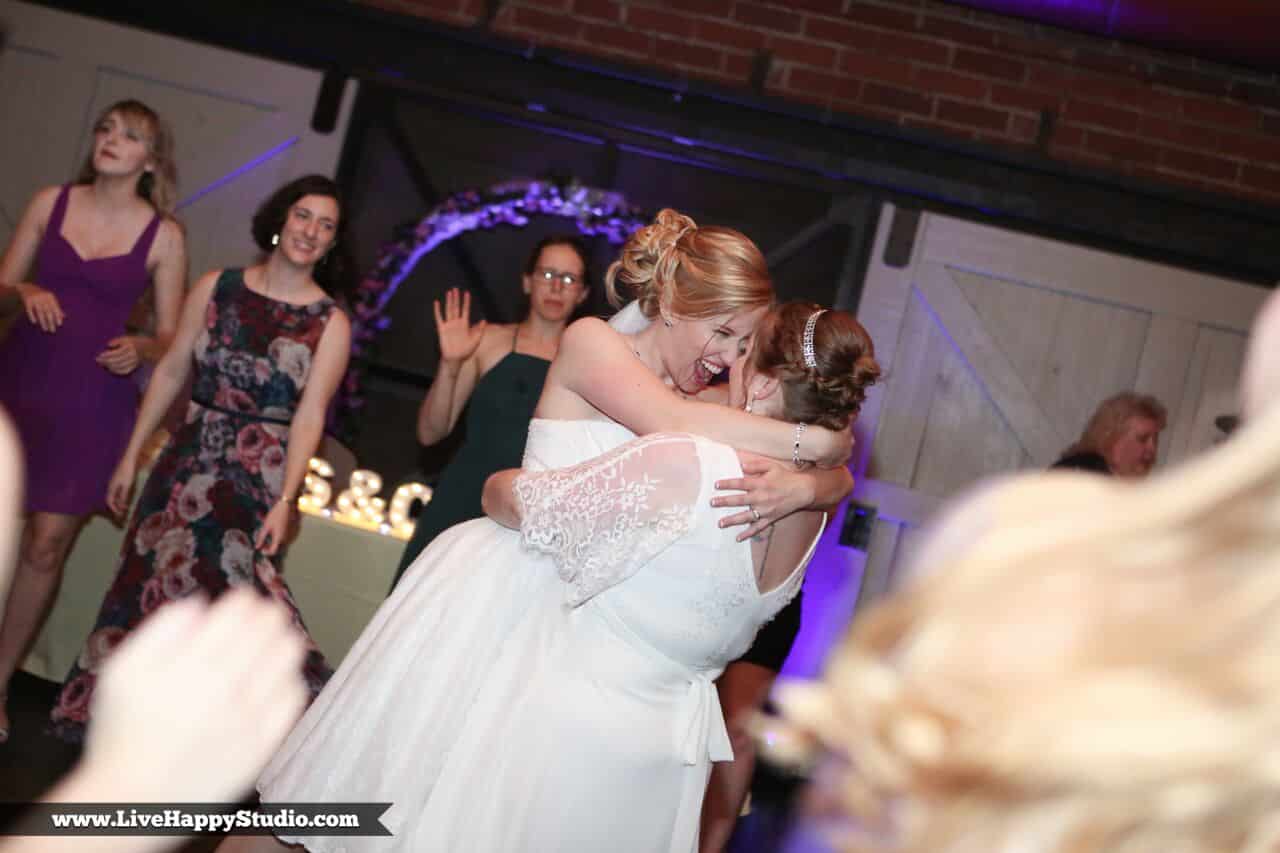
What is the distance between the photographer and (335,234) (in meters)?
4.21

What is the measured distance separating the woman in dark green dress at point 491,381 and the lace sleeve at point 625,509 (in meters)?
1.87

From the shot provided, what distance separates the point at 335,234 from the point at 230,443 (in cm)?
73

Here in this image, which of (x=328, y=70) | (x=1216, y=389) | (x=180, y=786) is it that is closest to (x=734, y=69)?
(x=328, y=70)

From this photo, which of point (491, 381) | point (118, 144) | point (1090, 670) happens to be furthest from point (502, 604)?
point (118, 144)

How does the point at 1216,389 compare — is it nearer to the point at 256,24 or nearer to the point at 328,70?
the point at 328,70

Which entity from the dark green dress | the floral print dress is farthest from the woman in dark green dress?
the floral print dress

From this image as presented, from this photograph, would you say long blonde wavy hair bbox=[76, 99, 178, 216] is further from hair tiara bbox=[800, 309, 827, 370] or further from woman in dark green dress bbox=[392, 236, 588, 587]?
hair tiara bbox=[800, 309, 827, 370]

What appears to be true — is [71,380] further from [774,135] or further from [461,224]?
[774,135]

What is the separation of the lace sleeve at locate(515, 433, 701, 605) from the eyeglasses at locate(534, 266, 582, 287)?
227cm

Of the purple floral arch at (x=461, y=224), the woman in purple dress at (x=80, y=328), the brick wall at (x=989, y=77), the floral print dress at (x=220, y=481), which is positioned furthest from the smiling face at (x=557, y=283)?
the brick wall at (x=989, y=77)

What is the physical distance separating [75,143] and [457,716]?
15.2 feet

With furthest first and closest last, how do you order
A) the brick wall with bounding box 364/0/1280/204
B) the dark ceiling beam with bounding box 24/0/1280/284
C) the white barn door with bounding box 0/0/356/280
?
the white barn door with bounding box 0/0/356/280 < the brick wall with bounding box 364/0/1280/204 < the dark ceiling beam with bounding box 24/0/1280/284

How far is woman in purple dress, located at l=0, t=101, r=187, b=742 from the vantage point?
13.5ft

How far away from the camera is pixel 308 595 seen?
4.65 meters
